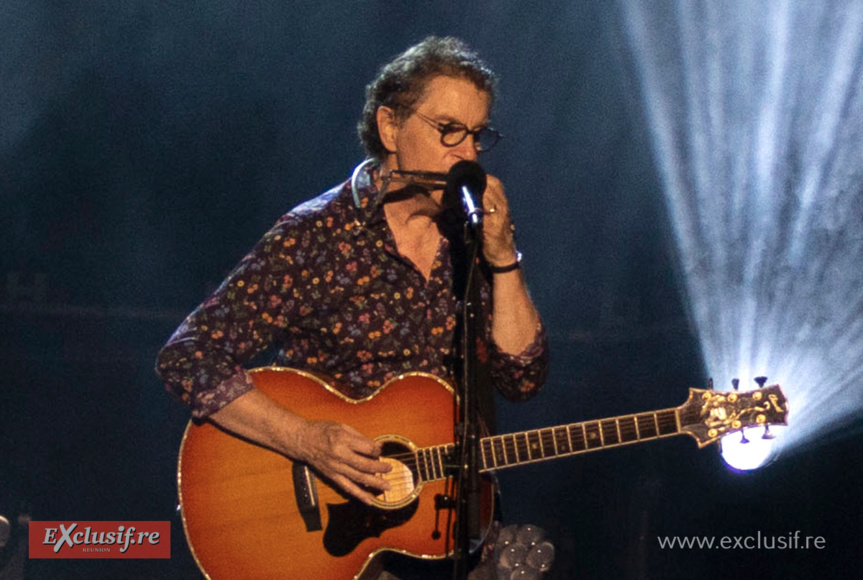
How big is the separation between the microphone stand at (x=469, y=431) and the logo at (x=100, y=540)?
2.60 m

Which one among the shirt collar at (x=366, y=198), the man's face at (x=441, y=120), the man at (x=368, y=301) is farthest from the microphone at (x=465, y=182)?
the shirt collar at (x=366, y=198)

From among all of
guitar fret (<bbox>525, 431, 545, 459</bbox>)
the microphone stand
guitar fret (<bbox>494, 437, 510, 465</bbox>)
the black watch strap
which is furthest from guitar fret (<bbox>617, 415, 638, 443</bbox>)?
the microphone stand

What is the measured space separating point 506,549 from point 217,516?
94.8 inches

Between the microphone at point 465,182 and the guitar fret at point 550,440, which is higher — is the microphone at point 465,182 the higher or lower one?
the higher one

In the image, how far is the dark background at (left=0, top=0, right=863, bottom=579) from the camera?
230 inches

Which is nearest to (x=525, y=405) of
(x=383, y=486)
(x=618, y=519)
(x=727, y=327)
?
(x=618, y=519)

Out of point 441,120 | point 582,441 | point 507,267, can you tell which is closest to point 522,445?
point 582,441

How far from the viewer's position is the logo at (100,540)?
4520 millimetres

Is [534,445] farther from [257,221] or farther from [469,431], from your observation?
[257,221]

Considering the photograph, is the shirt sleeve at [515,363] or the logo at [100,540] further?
the logo at [100,540]

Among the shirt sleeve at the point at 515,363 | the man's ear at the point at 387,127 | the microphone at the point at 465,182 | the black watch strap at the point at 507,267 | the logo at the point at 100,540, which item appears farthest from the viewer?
the logo at the point at 100,540

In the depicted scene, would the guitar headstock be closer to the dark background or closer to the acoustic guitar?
the acoustic guitar

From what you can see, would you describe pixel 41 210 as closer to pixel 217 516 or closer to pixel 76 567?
pixel 76 567

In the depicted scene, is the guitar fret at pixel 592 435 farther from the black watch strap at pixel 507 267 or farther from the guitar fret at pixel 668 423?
the black watch strap at pixel 507 267
